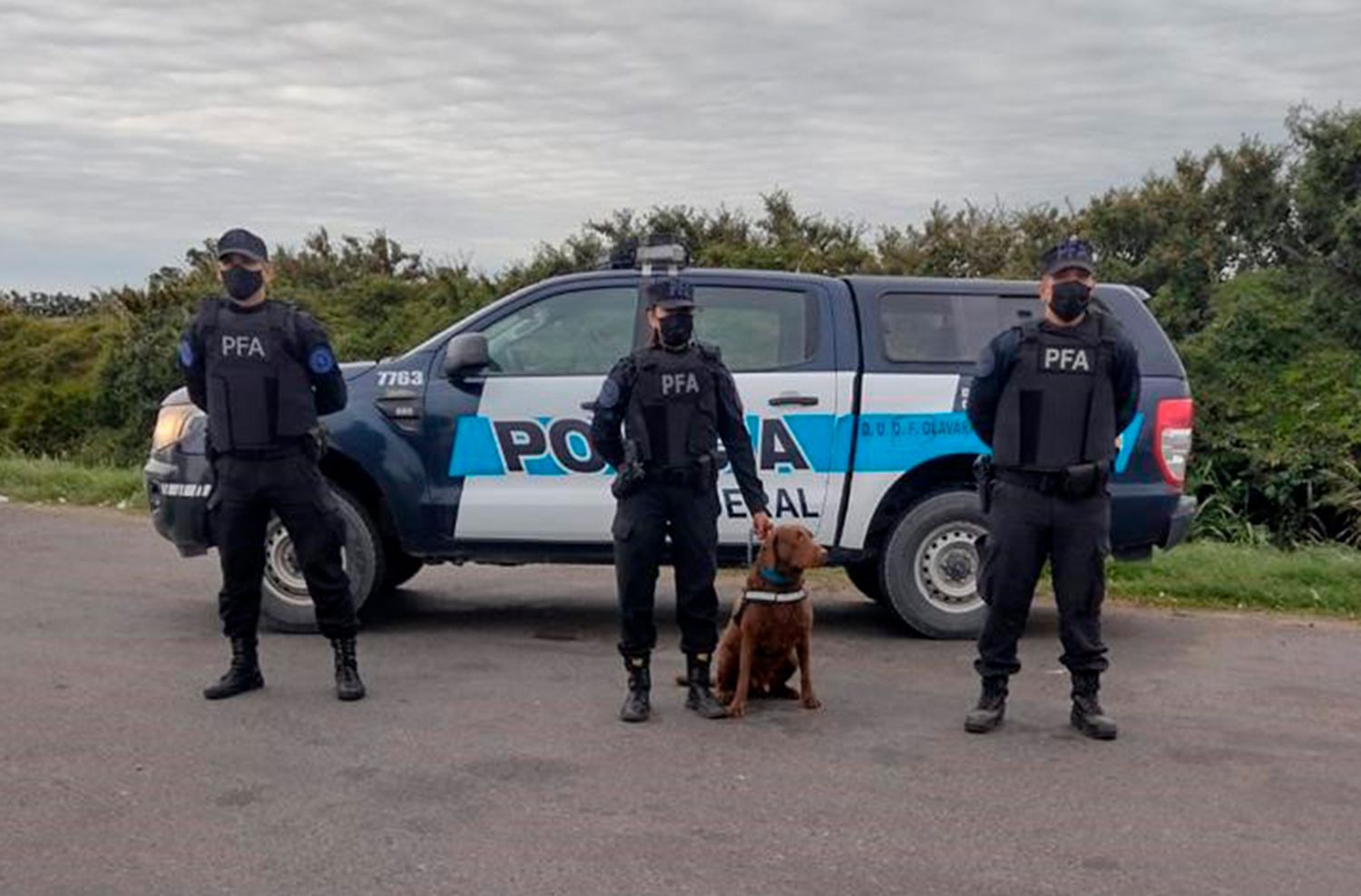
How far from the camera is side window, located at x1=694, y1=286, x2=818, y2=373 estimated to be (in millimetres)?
7859

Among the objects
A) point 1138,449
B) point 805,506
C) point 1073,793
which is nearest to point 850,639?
point 805,506

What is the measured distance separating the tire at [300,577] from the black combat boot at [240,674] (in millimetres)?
1181

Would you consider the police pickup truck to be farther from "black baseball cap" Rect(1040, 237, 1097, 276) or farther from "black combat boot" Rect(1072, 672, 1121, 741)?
Answer: "black baseball cap" Rect(1040, 237, 1097, 276)

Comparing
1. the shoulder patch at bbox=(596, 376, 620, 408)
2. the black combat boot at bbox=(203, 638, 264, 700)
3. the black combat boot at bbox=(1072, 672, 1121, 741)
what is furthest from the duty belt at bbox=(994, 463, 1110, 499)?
the black combat boot at bbox=(203, 638, 264, 700)

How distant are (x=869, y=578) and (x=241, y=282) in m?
3.96

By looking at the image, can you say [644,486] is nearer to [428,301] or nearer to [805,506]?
[805,506]

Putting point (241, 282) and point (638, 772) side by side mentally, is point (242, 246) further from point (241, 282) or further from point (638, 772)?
point (638, 772)

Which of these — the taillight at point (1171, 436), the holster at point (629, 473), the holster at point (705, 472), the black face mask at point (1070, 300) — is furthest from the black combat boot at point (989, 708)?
the taillight at point (1171, 436)

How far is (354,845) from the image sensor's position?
15.5ft

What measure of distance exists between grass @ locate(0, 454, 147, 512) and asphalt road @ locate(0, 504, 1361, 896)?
5.72 metres

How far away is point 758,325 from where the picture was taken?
7949 millimetres

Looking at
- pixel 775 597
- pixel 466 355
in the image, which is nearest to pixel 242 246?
pixel 466 355

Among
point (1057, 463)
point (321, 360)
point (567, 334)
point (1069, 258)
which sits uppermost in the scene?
point (1069, 258)

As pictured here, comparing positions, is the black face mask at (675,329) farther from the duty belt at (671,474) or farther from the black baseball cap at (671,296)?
the duty belt at (671,474)
